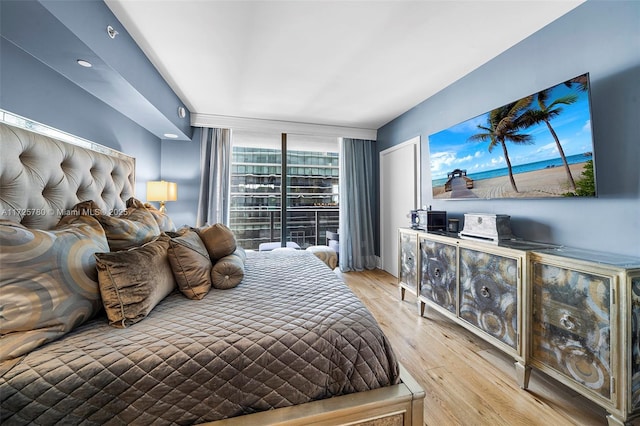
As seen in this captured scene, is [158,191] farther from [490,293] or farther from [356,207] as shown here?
[490,293]

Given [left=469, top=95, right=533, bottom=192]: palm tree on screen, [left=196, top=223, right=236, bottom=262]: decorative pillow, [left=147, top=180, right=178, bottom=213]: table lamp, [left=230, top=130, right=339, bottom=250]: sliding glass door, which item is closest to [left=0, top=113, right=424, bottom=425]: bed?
[left=196, top=223, right=236, bottom=262]: decorative pillow

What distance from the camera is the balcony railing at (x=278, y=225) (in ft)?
13.4

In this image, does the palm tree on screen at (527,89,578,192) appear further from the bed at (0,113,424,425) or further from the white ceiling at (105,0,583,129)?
the bed at (0,113,424,425)

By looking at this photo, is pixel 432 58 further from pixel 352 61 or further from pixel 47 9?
pixel 47 9

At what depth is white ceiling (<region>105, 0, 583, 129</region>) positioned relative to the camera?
5.34 feet

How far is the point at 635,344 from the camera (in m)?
1.14

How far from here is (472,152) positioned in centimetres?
232

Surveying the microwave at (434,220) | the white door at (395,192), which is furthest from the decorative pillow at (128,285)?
the white door at (395,192)

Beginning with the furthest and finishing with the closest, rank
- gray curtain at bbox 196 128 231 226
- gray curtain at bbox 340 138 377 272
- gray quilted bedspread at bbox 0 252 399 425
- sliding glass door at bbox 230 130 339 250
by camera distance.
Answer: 1. gray curtain at bbox 340 138 377 272
2. sliding glass door at bbox 230 130 339 250
3. gray curtain at bbox 196 128 231 226
4. gray quilted bedspread at bbox 0 252 399 425

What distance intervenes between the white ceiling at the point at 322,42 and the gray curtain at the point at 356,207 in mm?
1315

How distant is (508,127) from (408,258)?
1561 millimetres

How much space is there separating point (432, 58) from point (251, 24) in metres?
1.59

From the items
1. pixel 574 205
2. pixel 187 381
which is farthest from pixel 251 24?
pixel 574 205

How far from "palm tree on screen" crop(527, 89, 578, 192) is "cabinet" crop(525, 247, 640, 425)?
0.58 metres
